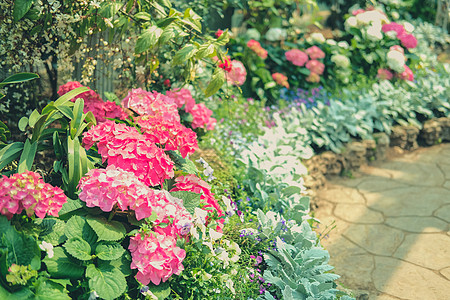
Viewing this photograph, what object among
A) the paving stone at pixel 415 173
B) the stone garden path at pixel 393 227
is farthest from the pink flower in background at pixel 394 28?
the paving stone at pixel 415 173

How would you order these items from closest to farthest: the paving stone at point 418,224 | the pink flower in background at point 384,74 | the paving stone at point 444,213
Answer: the paving stone at point 418,224 → the paving stone at point 444,213 → the pink flower in background at point 384,74

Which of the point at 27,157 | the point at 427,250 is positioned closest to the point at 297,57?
the point at 427,250

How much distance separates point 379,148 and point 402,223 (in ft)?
3.88

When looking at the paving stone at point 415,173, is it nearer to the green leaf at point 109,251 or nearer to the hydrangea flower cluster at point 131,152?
the hydrangea flower cluster at point 131,152

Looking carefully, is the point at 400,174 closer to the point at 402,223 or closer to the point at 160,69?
the point at 402,223

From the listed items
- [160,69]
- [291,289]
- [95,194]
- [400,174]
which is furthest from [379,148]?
[95,194]

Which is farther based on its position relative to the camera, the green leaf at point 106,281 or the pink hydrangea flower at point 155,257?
the pink hydrangea flower at point 155,257

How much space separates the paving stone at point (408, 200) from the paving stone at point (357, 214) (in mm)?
76

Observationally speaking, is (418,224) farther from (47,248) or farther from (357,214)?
(47,248)

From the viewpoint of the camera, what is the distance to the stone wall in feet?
13.1

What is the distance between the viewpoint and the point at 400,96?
4770 millimetres

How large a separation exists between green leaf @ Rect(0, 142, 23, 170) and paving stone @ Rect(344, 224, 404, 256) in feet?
7.61

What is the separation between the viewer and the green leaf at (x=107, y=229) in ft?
6.06

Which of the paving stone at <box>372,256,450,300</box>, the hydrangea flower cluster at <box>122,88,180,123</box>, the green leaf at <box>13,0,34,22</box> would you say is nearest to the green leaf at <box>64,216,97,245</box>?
the hydrangea flower cluster at <box>122,88,180,123</box>
